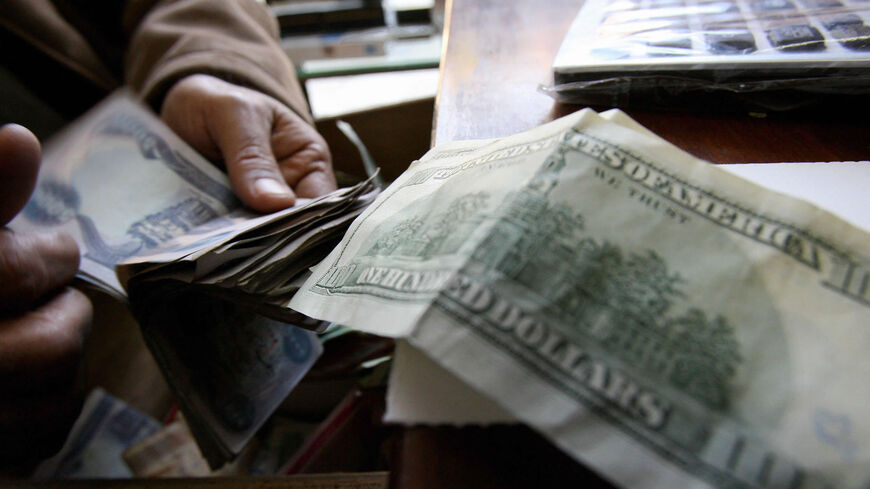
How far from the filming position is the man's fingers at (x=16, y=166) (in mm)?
443

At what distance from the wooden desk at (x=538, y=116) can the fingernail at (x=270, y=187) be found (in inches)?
8.9

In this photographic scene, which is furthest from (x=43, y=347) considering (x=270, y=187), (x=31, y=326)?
(x=270, y=187)

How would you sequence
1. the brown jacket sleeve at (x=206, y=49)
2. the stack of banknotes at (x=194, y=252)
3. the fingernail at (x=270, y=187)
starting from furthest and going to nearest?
1. the brown jacket sleeve at (x=206, y=49)
2. the fingernail at (x=270, y=187)
3. the stack of banknotes at (x=194, y=252)

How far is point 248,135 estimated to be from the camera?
25.2 inches

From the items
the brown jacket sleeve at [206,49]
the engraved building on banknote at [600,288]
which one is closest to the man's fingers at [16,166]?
the brown jacket sleeve at [206,49]

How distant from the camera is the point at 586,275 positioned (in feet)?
0.80

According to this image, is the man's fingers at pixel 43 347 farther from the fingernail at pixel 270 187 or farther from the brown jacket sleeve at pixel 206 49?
the brown jacket sleeve at pixel 206 49

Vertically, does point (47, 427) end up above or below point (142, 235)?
below

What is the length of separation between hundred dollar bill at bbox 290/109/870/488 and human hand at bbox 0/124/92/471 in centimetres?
37

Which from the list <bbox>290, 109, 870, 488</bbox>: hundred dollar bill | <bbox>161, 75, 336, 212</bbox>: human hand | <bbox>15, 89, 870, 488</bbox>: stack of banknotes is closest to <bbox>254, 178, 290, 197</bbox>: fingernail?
<bbox>161, 75, 336, 212</bbox>: human hand

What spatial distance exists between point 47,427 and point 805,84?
0.83m

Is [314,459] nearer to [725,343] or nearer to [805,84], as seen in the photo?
[725,343]

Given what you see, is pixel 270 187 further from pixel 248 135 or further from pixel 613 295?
pixel 613 295

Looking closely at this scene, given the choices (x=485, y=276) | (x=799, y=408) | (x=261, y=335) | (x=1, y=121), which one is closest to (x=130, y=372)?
(x=1, y=121)
